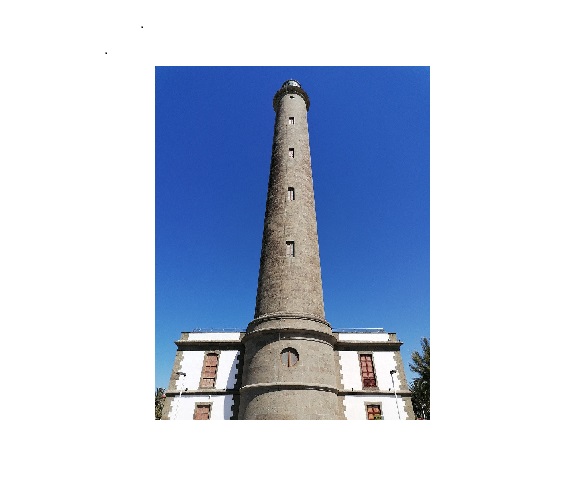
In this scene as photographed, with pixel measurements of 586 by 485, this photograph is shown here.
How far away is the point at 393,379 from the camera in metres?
16.0

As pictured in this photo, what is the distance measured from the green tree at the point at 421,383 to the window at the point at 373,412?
13052mm

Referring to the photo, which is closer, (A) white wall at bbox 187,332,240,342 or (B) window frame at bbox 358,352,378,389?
(B) window frame at bbox 358,352,378,389

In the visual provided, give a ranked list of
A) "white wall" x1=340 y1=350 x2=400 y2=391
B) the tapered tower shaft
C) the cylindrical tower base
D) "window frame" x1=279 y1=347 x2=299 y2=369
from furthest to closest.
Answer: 1. "white wall" x1=340 y1=350 x2=400 y2=391
2. the tapered tower shaft
3. "window frame" x1=279 y1=347 x2=299 y2=369
4. the cylindrical tower base

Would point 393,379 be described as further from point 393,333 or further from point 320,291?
point 320,291

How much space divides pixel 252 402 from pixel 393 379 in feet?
22.5

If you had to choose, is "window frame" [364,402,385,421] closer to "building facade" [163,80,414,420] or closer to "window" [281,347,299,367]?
"building facade" [163,80,414,420]

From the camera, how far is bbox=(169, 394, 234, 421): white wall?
15.4 m

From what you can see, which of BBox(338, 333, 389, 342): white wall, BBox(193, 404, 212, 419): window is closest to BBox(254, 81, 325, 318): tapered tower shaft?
BBox(338, 333, 389, 342): white wall

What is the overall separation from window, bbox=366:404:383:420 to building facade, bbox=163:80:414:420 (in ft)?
0.13

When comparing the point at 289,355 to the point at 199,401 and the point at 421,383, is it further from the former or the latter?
the point at 421,383

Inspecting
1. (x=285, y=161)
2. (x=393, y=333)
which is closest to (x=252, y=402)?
(x=393, y=333)

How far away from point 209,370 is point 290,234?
7.63 m

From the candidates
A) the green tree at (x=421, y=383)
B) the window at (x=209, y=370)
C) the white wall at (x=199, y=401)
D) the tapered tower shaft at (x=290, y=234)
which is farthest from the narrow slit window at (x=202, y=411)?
the green tree at (x=421, y=383)

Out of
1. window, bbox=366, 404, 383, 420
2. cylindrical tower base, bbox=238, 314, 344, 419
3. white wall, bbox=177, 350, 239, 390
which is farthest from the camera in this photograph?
white wall, bbox=177, 350, 239, 390
